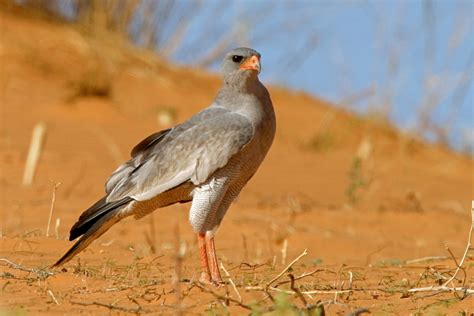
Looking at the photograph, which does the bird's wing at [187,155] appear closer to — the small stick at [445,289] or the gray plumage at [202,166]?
the gray plumage at [202,166]

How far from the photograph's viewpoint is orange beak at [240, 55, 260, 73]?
646cm

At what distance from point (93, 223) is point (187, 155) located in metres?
0.62

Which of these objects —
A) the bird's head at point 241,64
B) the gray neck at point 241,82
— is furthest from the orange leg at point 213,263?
the bird's head at point 241,64

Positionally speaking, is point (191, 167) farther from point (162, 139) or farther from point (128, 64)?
point (128, 64)

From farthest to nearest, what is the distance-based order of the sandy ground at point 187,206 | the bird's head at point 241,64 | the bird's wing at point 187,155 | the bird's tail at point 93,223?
the bird's head at point 241,64
the bird's wing at point 187,155
the bird's tail at point 93,223
the sandy ground at point 187,206

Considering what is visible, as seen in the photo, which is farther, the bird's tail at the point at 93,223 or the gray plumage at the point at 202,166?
the gray plumage at the point at 202,166

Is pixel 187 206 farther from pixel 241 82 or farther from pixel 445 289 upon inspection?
pixel 445 289

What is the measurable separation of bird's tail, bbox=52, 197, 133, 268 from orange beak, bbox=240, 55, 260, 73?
40.9 inches

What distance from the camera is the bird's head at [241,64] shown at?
6.45m

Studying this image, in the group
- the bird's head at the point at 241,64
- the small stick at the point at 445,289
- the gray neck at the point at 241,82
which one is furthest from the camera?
the bird's head at the point at 241,64

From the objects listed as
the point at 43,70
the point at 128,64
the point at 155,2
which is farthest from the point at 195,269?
the point at 155,2

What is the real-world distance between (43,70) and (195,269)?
37.6 feet

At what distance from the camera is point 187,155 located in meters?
6.11

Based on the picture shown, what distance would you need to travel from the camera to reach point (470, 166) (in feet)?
59.7
